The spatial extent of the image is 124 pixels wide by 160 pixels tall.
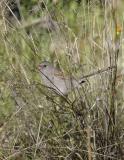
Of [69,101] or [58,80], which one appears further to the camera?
[58,80]

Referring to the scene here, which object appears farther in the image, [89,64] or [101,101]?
[89,64]

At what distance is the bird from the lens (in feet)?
11.9

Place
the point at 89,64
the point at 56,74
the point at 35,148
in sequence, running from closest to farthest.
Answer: the point at 35,148
the point at 89,64
the point at 56,74

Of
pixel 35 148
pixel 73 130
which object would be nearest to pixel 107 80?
pixel 73 130

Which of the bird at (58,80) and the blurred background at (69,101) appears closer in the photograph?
the blurred background at (69,101)

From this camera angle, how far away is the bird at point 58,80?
11.9 ft

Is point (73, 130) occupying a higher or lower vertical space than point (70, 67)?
lower

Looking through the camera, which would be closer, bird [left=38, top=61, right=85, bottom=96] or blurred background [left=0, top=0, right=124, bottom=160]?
blurred background [left=0, top=0, right=124, bottom=160]

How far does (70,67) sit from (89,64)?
0.21 metres

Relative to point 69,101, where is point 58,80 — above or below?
above

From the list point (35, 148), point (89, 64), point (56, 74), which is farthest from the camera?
point (56, 74)

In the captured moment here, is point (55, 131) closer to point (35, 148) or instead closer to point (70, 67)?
point (35, 148)

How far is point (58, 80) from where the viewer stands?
4164 mm

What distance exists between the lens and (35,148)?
348 centimetres
